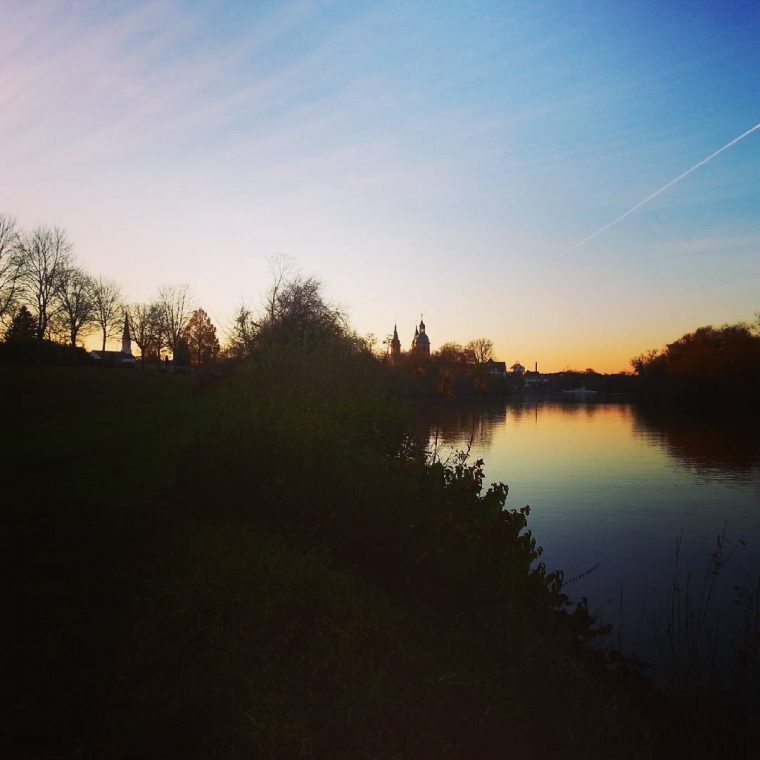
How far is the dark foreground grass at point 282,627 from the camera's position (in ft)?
13.8

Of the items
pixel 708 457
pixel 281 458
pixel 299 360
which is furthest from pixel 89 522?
pixel 708 457

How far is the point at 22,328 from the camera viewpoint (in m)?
49.7

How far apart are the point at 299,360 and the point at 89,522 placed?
51.2ft

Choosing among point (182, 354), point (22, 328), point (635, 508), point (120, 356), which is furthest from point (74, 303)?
point (635, 508)

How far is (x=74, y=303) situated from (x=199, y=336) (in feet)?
77.7

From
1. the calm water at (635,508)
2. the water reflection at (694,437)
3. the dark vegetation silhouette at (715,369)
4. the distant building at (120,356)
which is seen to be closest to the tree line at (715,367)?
the dark vegetation silhouette at (715,369)

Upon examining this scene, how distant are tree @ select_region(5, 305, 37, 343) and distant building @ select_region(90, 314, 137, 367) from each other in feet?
21.6

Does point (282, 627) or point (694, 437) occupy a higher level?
point (282, 627)

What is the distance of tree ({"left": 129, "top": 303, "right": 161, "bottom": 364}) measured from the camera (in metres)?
74.4

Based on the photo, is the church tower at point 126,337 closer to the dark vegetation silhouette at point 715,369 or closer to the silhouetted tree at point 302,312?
the silhouetted tree at point 302,312

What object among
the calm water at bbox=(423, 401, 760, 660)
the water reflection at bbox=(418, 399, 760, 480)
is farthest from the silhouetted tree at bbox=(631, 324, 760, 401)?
the calm water at bbox=(423, 401, 760, 660)

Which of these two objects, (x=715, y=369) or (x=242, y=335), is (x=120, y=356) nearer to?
(x=242, y=335)

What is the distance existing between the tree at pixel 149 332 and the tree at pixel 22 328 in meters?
21.0

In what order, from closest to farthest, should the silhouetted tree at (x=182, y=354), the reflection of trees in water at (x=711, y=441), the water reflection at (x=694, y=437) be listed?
1. the water reflection at (x=694, y=437)
2. the reflection of trees in water at (x=711, y=441)
3. the silhouetted tree at (x=182, y=354)
